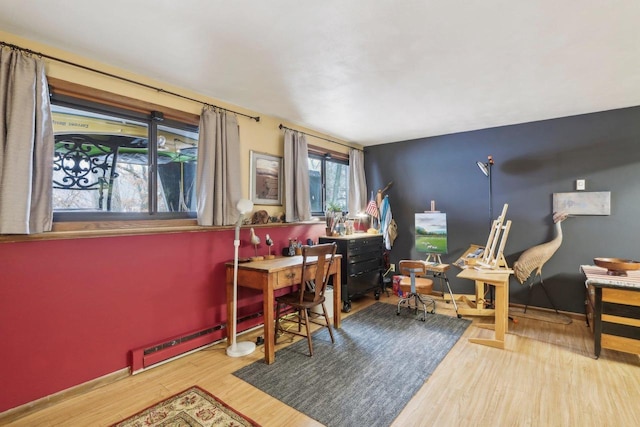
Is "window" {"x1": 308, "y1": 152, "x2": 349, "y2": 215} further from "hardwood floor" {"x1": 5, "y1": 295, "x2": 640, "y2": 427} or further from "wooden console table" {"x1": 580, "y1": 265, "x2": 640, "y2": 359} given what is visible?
"wooden console table" {"x1": 580, "y1": 265, "x2": 640, "y2": 359}

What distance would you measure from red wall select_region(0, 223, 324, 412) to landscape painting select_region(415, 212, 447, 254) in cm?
304

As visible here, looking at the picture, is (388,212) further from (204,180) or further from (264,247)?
(204,180)

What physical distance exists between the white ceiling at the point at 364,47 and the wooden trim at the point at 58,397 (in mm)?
2414

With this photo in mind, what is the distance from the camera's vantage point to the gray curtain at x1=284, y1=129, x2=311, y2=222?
373cm

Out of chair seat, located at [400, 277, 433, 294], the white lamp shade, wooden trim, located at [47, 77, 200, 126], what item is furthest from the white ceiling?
chair seat, located at [400, 277, 433, 294]

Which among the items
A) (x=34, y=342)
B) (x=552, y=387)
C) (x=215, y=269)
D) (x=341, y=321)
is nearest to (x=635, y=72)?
(x=552, y=387)

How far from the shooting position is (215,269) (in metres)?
2.99

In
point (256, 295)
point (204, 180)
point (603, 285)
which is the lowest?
point (256, 295)

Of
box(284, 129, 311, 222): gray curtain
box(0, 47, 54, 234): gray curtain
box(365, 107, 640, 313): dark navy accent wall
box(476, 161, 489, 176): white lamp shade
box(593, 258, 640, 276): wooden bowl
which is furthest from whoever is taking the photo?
box(476, 161, 489, 176): white lamp shade

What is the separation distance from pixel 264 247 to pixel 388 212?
88.6 inches

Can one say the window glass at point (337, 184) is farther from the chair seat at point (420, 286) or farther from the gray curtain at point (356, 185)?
the chair seat at point (420, 286)

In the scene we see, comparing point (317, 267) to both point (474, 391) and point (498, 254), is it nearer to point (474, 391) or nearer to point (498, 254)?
point (474, 391)

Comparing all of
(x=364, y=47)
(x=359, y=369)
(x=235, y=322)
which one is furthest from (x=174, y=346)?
(x=364, y=47)

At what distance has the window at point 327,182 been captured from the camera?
4461mm
